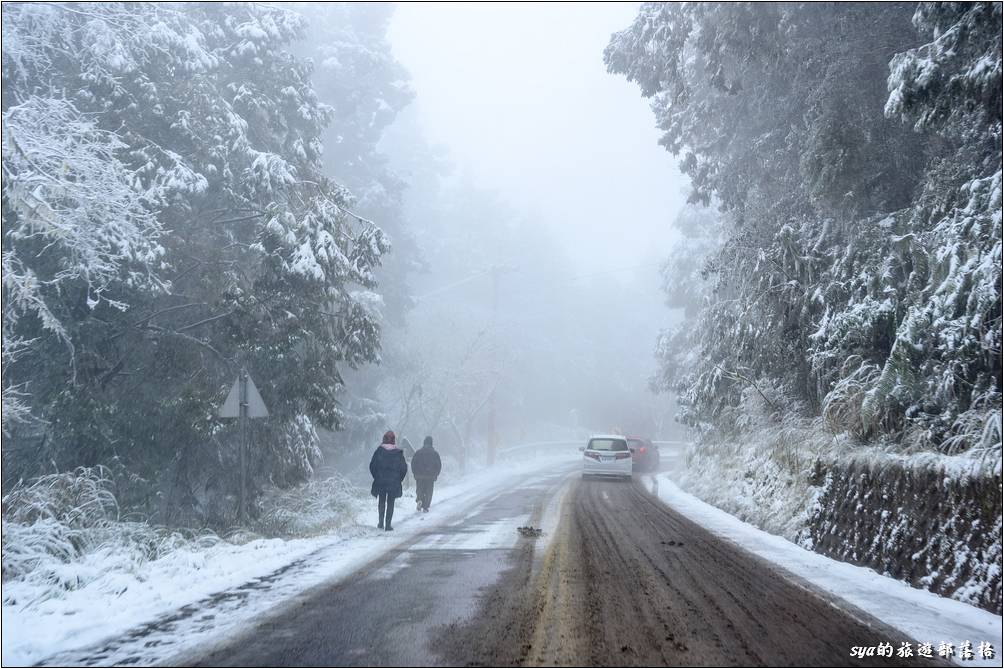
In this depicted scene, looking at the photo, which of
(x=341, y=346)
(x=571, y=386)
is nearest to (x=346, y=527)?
(x=341, y=346)

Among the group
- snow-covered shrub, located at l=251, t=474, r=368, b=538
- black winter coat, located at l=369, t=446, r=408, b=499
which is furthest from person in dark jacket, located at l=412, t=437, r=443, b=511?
black winter coat, located at l=369, t=446, r=408, b=499

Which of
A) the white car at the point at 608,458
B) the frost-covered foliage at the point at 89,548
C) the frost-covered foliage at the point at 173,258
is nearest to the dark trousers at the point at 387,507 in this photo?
the frost-covered foliage at the point at 89,548

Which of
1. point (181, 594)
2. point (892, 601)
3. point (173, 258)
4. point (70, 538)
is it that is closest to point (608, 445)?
point (173, 258)

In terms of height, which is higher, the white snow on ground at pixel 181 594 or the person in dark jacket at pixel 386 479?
the person in dark jacket at pixel 386 479

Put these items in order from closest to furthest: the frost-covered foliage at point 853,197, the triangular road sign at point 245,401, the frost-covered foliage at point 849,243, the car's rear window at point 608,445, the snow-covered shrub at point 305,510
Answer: the frost-covered foliage at point 849,243
the frost-covered foliage at point 853,197
the triangular road sign at point 245,401
the snow-covered shrub at point 305,510
the car's rear window at point 608,445

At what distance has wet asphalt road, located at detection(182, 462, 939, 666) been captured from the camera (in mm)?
4566

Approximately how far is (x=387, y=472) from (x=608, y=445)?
13208 mm

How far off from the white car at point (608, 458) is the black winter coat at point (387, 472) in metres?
12.6

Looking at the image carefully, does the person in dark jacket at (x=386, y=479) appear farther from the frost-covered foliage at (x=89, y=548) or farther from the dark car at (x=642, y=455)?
the dark car at (x=642, y=455)

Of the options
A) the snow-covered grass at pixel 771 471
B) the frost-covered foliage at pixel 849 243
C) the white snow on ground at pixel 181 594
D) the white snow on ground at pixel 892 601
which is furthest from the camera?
the snow-covered grass at pixel 771 471

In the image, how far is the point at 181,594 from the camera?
6336 mm

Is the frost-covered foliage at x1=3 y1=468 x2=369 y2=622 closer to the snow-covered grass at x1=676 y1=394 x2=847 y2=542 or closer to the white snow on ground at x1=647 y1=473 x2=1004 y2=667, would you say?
the white snow on ground at x1=647 y1=473 x2=1004 y2=667

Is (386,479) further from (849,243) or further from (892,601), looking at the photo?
(849,243)

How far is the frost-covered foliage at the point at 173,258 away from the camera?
9.84m
